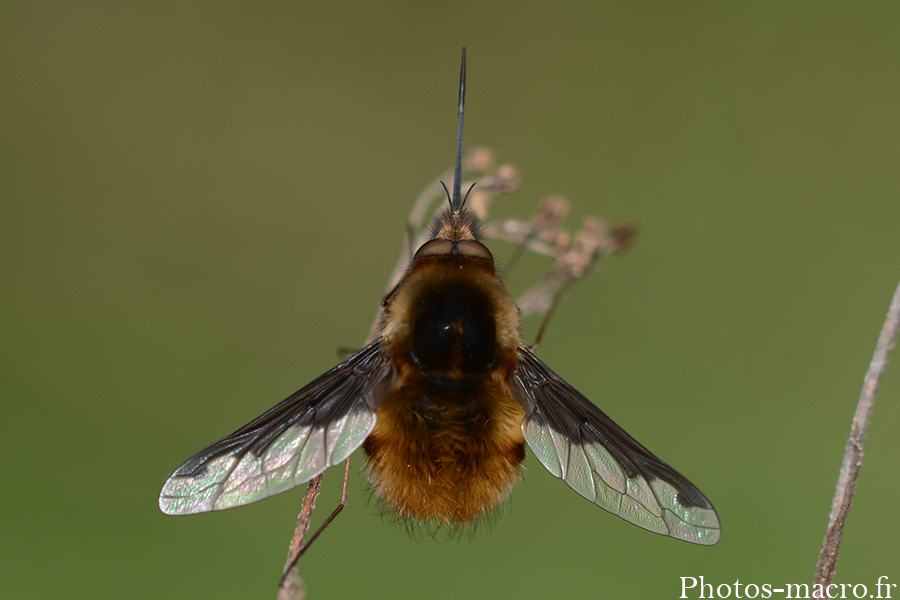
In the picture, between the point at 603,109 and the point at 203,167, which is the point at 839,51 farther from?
the point at 203,167

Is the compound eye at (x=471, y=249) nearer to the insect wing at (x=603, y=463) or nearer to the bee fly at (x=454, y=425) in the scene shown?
the bee fly at (x=454, y=425)

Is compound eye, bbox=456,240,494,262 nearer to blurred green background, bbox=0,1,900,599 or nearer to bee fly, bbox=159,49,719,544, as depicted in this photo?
bee fly, bbox=159,49,719,544

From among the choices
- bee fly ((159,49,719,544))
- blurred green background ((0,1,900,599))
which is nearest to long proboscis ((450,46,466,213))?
bee fly ((159,49,719,544))

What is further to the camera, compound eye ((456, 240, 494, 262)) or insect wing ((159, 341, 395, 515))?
compound eye ((456, 240, 494, 262))

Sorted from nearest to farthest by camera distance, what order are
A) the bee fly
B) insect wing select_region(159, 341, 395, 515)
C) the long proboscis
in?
insect wing select_region(159, 341, 395, 515) < the bee fly < the long proboscis

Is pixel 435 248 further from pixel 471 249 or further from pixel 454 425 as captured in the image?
pixel 454 425

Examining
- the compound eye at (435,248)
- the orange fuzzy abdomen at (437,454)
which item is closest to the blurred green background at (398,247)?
the orange fuzzy abdomen at (437,454)

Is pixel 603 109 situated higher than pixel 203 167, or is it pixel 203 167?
pixel 603 109

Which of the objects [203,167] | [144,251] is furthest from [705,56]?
[144,251]
